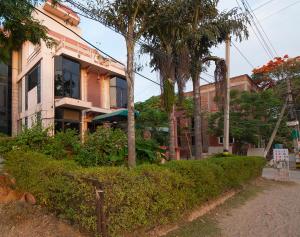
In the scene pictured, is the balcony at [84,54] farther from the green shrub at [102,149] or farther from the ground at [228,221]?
the ground at [228,221]

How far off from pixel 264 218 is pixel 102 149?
4624mm

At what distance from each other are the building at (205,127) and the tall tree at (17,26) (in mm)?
24260

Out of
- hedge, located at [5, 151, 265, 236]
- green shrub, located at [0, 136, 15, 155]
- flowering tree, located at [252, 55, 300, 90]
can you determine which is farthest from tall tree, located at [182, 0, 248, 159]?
flowering tree, located at [252, 55, 300, 90]

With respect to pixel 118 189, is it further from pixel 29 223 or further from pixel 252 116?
pixel 252 116

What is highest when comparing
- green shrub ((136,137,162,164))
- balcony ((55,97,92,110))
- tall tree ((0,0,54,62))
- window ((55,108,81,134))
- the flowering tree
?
the flowering tree

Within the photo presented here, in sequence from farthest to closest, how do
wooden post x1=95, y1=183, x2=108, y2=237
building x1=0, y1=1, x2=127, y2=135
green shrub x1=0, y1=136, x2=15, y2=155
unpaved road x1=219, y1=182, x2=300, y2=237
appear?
building x1=0, y1=1, x2=127, y2=135, green shrub x1=0, y1=136, x2=15, y2=155, unpaved road x1=219, y1=182, x2=300, y2=237, wooden post x1=95, y1=183, x2=108, y2=237

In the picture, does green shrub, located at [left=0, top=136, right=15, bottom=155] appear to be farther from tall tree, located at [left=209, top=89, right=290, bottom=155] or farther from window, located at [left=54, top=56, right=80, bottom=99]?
tall tree, located at [left=209, top=89, right=290, bottom=155]

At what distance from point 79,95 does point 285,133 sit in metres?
21.8

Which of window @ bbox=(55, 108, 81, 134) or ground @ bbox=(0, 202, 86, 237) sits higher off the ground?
window @ bbox=(55, 108, 81, 134)

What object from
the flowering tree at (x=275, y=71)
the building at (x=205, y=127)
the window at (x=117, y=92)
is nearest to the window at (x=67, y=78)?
the window at (x=117, y=92)

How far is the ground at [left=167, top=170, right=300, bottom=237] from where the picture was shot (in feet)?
23.5

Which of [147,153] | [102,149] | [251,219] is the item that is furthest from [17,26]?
[251,219]

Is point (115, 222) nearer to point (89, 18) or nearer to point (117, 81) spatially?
point (89, 18)

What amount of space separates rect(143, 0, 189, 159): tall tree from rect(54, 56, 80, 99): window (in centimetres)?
825
